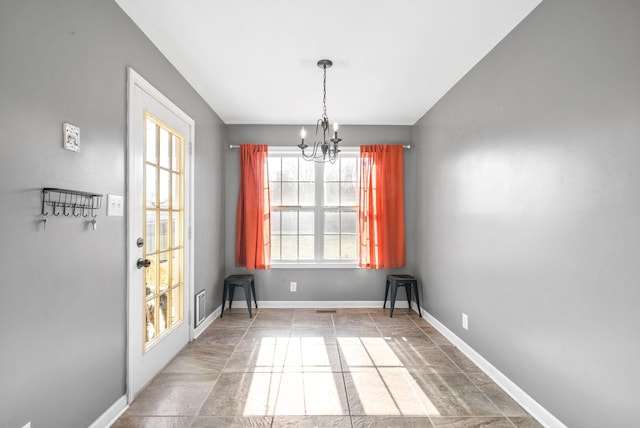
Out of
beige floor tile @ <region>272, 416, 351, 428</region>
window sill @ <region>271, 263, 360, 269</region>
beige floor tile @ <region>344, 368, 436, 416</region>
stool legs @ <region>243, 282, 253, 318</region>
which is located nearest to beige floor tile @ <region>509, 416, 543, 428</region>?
beige floor tile @ <region>344, 368, 436, 416</region>

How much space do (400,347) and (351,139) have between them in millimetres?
2768

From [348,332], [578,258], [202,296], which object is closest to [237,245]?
[202,296]

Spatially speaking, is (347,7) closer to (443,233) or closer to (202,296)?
(443,233)

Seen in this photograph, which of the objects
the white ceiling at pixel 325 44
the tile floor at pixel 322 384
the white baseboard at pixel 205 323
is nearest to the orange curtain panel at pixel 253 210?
the white baseboard at pixel 205 323

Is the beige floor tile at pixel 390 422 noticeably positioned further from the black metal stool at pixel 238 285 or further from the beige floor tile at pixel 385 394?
the black metal stool at pixel 238 285

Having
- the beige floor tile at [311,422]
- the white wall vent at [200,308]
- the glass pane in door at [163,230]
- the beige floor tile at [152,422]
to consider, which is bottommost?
the beige floor tile at [311,422]

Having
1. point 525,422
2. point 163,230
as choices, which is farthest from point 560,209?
point 163,230

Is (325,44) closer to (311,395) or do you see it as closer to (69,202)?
(69,202)

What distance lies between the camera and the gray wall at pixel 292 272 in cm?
468

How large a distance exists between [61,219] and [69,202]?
91 millimetres

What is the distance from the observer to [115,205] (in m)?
2.09

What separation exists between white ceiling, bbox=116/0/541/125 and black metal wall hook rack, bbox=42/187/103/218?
1266 mm

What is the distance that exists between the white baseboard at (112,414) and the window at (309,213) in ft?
8.97

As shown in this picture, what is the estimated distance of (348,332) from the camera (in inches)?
146
